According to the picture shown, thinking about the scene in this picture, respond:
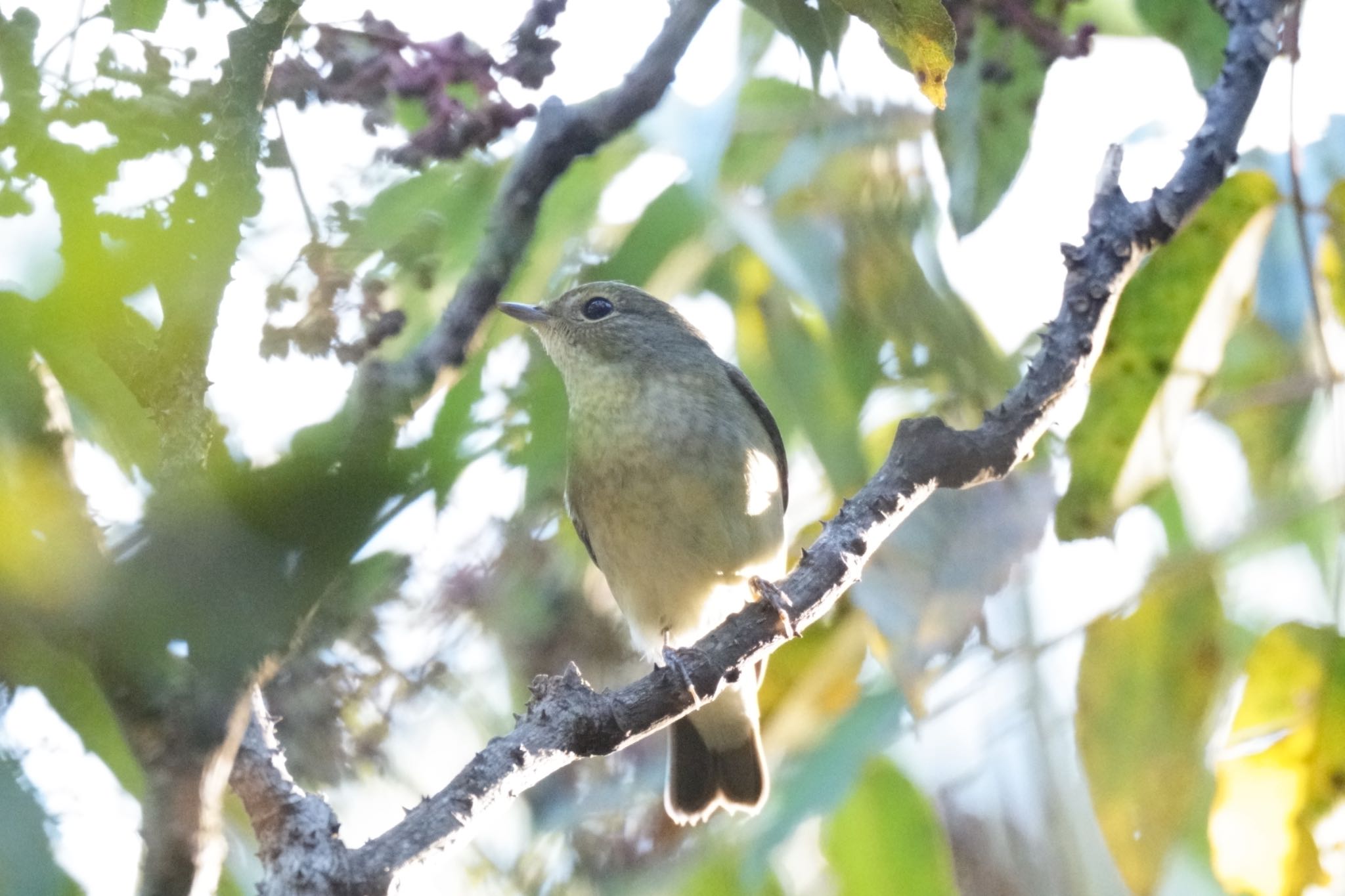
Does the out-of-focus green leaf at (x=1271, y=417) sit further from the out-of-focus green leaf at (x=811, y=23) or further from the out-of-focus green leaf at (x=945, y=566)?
the out-of-focus green leaf at (x=811, y=23)

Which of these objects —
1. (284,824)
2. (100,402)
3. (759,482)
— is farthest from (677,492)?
(100,402)

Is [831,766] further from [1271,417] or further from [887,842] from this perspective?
[1271,417]

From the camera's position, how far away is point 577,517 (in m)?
3.59

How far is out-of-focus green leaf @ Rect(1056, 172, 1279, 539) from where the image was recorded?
2.62 metres

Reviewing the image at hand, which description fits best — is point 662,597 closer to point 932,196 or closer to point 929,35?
point 932,196

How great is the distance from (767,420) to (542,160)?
4.93ft

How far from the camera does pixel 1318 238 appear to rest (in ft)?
9.78

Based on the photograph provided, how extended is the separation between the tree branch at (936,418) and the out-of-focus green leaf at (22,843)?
751 mm

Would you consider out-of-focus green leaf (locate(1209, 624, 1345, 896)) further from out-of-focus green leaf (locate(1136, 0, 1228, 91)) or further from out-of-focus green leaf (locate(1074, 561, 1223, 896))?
out-of-focus green leaf (locate(1136, 0, 1228, 91))

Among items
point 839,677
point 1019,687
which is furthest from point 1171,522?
point 839,677

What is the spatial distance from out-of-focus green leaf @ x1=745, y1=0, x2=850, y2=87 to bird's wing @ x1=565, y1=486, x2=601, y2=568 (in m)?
1.46

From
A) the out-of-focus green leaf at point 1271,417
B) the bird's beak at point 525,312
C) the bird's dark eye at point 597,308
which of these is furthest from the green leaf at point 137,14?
the bird's dark eye at point 597,308

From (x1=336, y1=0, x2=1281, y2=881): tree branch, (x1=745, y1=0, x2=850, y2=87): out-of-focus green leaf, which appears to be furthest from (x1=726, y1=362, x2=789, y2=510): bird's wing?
(x1=336, y1=0, x2=1281, y2=881): tree branch

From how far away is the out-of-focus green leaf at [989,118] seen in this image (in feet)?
9.40
